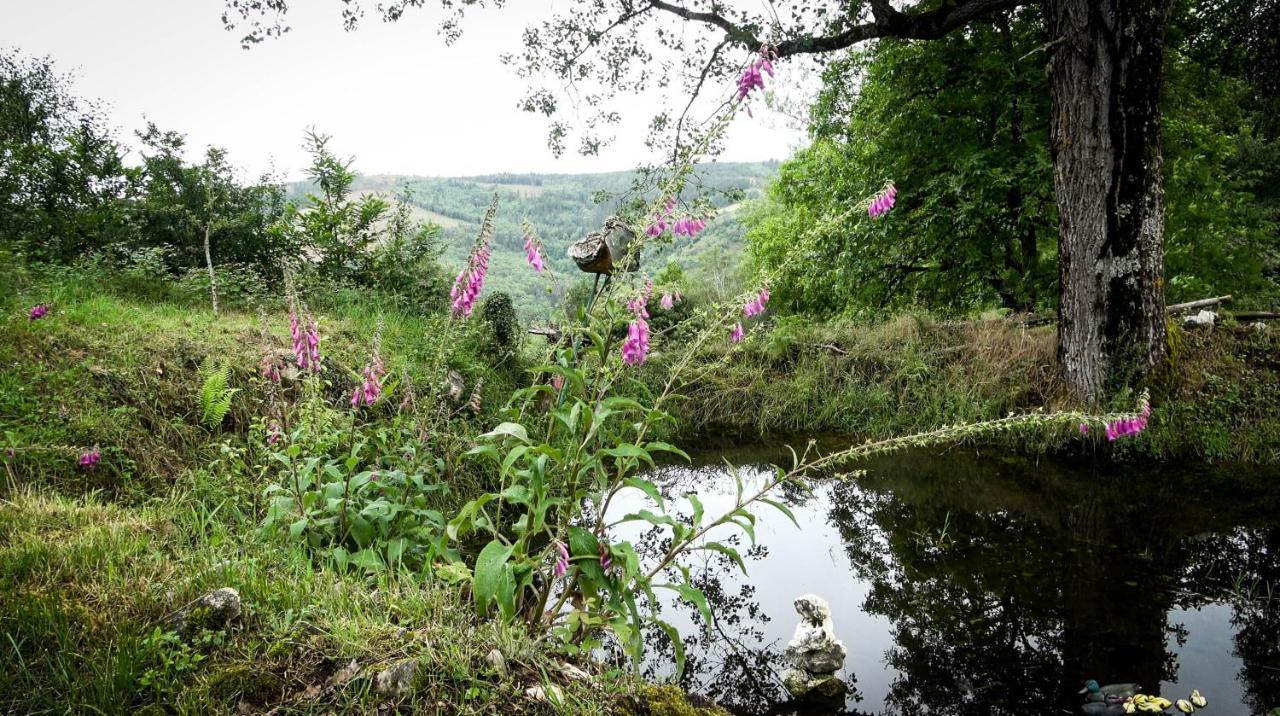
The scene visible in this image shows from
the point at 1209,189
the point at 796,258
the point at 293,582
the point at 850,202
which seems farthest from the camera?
the point at 850,202

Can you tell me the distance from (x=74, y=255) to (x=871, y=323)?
12219mm

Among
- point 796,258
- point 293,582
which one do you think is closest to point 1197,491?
point 796,258

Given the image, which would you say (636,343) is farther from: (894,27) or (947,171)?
(947,171)

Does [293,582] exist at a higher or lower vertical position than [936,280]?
lower

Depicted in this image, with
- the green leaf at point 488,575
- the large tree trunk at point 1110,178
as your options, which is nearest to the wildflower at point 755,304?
the green leaf at point 488,575

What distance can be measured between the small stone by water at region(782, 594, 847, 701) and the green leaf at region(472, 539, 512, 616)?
171cm

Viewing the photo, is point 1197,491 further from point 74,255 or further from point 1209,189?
point 74,255

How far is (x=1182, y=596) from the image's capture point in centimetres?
350

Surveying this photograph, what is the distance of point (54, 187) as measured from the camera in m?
8.77

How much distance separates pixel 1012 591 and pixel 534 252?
354 cm

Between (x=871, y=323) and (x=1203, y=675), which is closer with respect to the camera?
(x=1203, y=675)

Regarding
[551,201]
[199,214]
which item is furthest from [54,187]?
[551,201]

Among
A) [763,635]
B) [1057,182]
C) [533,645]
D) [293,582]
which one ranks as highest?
[1057,182]

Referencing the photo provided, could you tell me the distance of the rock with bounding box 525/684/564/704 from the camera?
194cm
